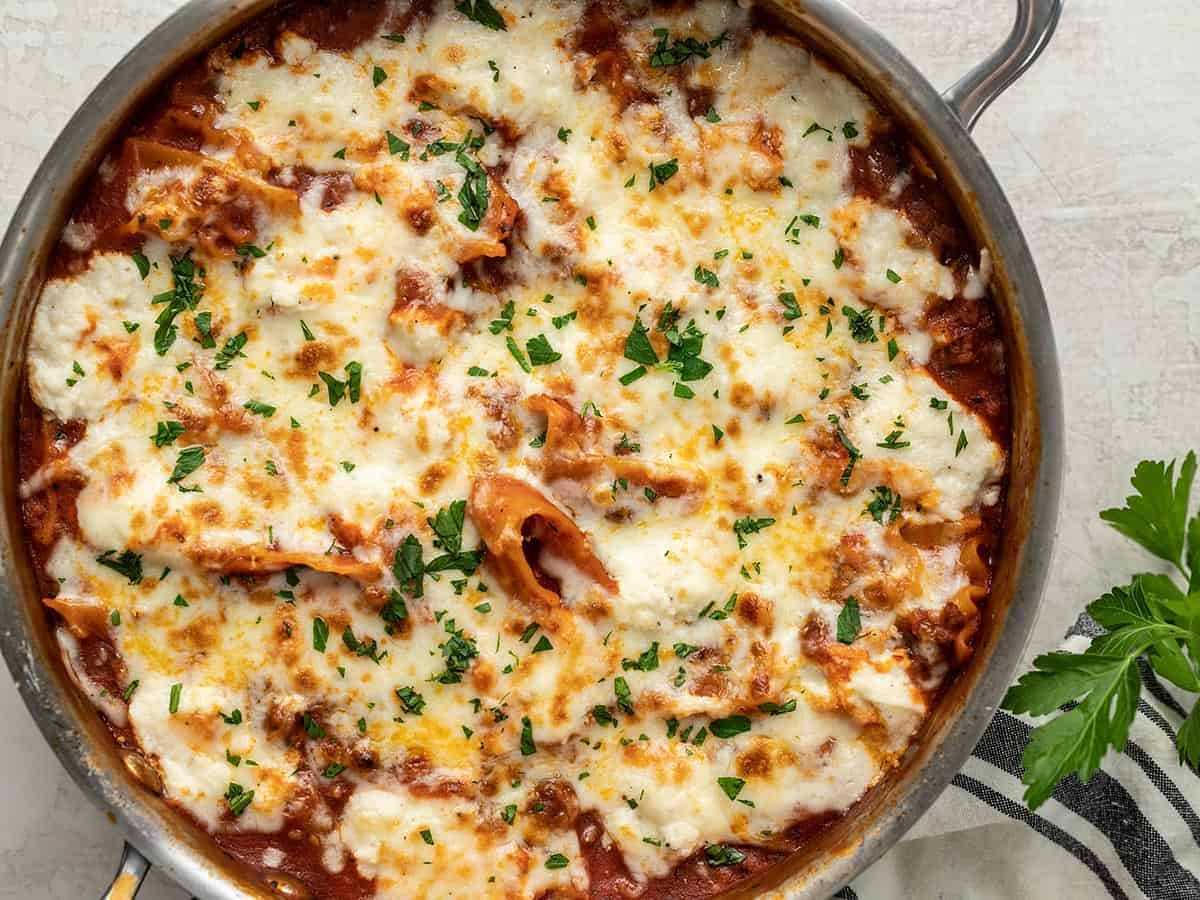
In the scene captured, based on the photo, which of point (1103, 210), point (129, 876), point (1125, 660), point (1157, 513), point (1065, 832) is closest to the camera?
point (129, 876)

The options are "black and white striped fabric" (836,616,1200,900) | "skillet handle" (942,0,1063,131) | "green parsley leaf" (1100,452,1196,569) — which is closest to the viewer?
"skillet handle" (942,0,1063,131)

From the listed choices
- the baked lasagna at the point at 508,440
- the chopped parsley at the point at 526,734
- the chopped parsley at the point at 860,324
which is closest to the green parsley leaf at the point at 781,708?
the baked lasagna at the point at 508,440

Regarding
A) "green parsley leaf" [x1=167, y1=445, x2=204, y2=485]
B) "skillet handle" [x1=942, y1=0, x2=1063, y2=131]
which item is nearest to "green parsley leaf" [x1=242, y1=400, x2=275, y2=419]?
"green parsley leaf" [x1=167, y1=445, x2=204, y2=485]

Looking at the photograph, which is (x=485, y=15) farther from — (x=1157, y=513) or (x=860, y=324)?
(x=1157, y=513)

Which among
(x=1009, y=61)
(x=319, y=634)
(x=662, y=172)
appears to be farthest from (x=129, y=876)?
(x=1009, y=61)

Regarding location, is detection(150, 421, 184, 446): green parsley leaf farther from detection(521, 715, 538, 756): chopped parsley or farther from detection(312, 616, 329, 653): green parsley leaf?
detection(521, 715, 538, 756): chopped parsley
